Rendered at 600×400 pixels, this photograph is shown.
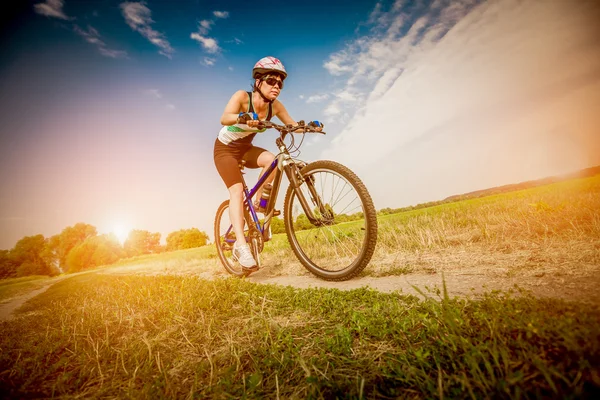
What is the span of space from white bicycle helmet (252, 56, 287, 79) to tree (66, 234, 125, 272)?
57.4 meters

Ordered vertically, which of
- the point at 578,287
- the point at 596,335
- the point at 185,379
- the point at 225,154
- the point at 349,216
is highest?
the point at 225,154

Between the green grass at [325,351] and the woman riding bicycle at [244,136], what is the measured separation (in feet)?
6.54

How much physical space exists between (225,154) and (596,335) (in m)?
4.42

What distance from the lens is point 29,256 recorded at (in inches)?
1324

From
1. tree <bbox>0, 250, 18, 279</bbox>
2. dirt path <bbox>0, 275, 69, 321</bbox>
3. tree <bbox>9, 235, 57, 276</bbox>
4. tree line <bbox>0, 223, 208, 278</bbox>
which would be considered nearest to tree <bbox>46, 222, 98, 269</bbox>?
tree line <bbox>0, 223, 208, 278</bbox>

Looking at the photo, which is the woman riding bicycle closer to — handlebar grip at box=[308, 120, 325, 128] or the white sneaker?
the white sneaker

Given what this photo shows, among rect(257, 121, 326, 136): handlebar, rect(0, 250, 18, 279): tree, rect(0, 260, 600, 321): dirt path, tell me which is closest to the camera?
rect(0, 260, 600, 321): dirt path

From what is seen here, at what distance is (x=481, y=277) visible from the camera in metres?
1.98

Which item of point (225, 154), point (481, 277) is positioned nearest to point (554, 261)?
point (481, 277)

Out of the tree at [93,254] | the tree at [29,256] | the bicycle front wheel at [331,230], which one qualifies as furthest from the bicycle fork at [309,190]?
the tree at [93,254]

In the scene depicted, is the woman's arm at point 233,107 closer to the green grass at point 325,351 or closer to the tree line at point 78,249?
the green grass at point 325,351

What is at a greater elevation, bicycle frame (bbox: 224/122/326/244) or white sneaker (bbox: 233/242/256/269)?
bicycle frame (bbox: 224/122/326/244)

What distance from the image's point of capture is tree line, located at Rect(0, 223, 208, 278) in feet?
107

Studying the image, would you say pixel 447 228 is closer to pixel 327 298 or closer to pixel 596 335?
pixel 327 298
